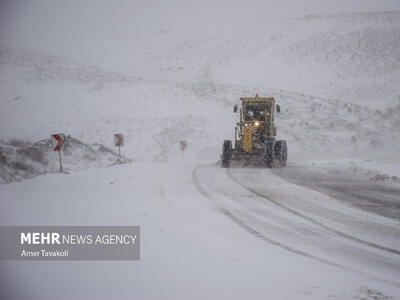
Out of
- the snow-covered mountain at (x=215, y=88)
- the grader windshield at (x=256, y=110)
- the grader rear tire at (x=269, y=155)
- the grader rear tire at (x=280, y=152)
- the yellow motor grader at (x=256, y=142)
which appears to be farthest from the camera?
the snow-covered mountain at (x=215, y=88)

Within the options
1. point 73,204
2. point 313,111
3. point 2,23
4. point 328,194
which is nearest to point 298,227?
point 328,194

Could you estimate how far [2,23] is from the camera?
3408 inches

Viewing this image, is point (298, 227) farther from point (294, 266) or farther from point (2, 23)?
point (2, 23)

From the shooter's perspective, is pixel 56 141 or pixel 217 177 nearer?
pixel 217 177

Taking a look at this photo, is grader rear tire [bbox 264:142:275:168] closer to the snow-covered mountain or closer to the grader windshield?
the grader windshield

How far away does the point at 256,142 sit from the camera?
15.6 meters

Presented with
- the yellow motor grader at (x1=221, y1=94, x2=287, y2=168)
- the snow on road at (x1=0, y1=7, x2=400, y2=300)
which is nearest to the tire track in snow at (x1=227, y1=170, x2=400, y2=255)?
the snow on road at (x1=0, y1=7, x2=400, y2=300)

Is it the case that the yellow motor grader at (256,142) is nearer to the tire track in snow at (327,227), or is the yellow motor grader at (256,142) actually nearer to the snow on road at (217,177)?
the snow on road at (217,177)

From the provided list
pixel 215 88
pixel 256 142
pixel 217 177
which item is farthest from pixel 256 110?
pixel 215 88

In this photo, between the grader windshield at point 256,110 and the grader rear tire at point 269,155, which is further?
the grader windshield at point 256,110

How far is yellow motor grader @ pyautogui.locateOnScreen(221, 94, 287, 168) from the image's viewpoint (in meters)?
14.5

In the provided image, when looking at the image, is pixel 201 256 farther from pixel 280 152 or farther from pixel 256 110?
pixel 256 110

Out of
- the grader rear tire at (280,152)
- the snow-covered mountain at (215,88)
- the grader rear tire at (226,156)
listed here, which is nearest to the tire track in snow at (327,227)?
the grader rear tire at (226,156)

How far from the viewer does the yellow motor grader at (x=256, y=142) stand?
14523 mm
